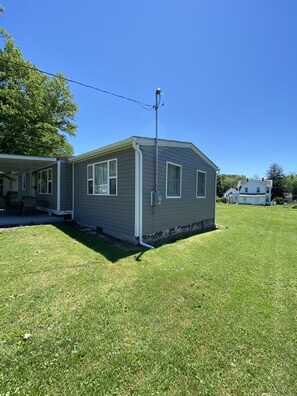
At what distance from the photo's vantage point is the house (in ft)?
22.0

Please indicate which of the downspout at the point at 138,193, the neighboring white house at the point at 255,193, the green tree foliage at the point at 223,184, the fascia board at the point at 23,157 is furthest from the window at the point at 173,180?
the green tree foliage at the point at 223,184

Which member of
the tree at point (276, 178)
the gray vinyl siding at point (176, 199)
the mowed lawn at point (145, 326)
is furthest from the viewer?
the tree at point (276, 178)

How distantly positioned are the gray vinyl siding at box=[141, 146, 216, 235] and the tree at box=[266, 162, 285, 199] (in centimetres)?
5029

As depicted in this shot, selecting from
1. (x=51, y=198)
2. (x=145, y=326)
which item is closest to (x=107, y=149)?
(x=51, y=198)

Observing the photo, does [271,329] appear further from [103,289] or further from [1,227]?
[1,227]

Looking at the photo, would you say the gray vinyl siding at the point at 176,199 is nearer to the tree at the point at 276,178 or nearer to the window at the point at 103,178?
the window at the point at 103,178

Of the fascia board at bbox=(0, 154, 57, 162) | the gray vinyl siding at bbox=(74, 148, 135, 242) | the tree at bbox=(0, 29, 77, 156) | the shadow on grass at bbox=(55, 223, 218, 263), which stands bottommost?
the shadow on grass at bbox=(55, 223, 218, 263)

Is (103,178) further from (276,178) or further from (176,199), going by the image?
(276,178)

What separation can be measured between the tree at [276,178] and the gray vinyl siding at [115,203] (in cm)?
5465

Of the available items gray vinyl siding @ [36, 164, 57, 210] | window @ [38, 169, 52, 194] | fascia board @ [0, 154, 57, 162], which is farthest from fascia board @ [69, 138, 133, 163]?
window @ [38, 169, 52, 194]

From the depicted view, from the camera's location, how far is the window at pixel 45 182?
11.4m

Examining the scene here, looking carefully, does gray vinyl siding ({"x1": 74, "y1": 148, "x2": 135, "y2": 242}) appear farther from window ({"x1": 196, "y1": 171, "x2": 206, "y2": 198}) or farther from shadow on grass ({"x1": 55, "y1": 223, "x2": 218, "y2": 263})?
window ({"x1": 196, "y1": 171, "x2": 206, "y2": 198})

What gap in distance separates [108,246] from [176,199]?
3.22 meters

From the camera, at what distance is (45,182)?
12047 millimetres
